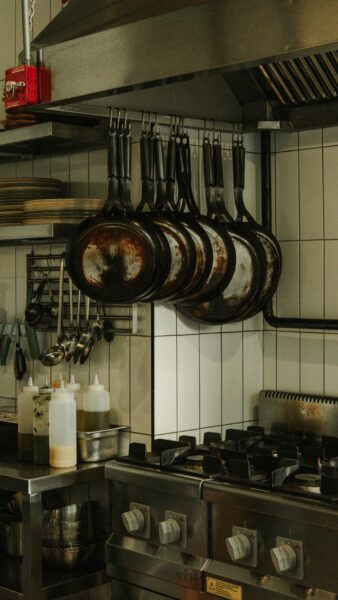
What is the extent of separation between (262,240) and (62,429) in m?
0.81

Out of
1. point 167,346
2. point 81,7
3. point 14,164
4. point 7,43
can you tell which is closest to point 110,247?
point 167,346

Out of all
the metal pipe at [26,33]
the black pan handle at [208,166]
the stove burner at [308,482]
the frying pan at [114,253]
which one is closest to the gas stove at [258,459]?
the stove burner at [308,482]

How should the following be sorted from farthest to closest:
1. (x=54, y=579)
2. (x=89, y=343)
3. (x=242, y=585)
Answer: (x=89, y=343) < (x=54, y=579) < (x=242, y=585)

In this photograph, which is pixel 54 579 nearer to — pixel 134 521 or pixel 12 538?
pixel 12 538

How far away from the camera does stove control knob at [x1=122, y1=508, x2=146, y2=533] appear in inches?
94.7

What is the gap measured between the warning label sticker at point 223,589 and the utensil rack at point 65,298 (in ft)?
2.79

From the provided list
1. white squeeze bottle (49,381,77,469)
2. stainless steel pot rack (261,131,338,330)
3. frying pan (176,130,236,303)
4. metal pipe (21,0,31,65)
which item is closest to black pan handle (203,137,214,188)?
frying pan (176,130,236,303)

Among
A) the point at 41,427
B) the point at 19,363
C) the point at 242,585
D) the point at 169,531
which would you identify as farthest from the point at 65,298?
the point at 242,585

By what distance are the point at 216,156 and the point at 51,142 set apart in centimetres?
59

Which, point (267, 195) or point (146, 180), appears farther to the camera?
point (267, 195)

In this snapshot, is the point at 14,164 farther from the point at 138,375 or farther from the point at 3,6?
the point at 138,375

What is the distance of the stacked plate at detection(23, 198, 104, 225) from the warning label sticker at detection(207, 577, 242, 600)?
115 centimetres

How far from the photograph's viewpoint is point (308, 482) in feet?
7.04

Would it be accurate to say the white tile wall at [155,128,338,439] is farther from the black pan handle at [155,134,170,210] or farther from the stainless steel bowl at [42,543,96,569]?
the stainless steel bowl at [42,543,96,569]
